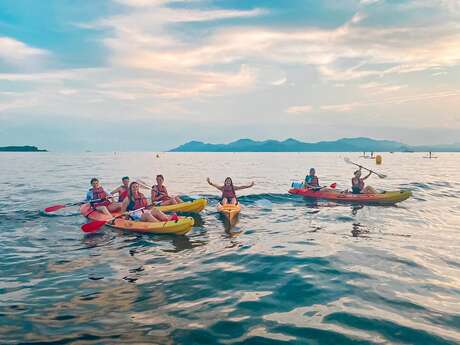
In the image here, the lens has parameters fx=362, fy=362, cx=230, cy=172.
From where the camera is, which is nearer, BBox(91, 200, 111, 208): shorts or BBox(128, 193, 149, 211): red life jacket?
BBox(128, 193, 149, 211): red life jacket

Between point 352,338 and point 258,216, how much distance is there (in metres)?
13.0

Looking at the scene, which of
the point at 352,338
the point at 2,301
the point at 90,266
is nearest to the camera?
the point at 352,338

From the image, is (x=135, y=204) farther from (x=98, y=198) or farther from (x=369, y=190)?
(x=369, y=190)

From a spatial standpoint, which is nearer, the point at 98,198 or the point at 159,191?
the point at 98,198

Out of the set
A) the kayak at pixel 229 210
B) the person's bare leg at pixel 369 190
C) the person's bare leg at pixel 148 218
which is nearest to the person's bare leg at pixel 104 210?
the person's bare leg at pixel 148 218

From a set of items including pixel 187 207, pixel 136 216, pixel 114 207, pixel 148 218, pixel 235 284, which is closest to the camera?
pixel 235 284

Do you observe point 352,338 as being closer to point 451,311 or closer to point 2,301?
point 451,311

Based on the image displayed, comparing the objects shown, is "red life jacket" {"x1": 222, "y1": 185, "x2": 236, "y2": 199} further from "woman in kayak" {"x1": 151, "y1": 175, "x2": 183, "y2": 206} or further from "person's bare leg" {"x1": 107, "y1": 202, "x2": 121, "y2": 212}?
"person's bare leg" {"x1": 107, "y1": 202, "x2": 121, "y2": 212}

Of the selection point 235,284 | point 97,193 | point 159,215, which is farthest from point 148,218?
point 235,284

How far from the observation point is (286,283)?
30.0ft

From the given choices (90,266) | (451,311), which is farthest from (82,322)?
(451,311)

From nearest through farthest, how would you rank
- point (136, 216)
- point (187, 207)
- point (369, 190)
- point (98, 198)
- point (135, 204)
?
point (136, 216) < point (135, 204) < point (98, 198) < point (187, 207) < point (369, 190)

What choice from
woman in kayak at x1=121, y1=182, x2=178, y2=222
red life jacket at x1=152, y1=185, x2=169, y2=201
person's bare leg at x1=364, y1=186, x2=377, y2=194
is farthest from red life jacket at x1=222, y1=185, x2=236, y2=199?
person's bare leg at x1=364, y1=186, x2=377, y2=194

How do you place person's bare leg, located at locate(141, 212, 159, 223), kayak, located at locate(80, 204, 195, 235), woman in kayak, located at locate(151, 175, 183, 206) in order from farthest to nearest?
woman in kayak, located at locate(151, 175, 183, 206)
person's bare leg, located at locate(141, 212, 159, 223)
kayak, located at locate(80, 204, 195, 235)
